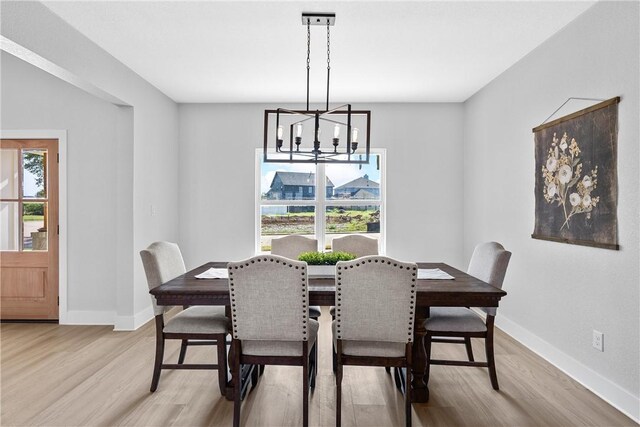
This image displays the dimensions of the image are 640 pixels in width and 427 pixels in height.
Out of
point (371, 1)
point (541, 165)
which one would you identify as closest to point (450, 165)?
point (541, 165)

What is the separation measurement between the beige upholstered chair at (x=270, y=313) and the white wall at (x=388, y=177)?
3.08 m

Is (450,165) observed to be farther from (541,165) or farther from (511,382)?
(511,382)

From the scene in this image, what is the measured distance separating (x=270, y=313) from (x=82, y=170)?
3193 millimetres

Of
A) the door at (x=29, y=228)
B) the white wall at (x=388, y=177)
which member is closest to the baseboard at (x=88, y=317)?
the door at (x=29, y=228)

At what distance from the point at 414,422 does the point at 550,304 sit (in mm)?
1667

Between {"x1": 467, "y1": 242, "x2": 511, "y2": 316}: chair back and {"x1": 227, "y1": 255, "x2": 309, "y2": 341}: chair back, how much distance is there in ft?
4.35

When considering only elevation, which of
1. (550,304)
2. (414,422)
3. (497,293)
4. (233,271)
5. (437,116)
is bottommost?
(414,422)

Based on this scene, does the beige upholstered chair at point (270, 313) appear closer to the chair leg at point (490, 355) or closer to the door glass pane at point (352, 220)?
the chair leg at point (490, 355)

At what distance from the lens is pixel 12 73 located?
4398 millimetres

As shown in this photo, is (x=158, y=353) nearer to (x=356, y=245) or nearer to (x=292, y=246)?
(x=292, y=246)

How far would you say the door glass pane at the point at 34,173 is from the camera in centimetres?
438

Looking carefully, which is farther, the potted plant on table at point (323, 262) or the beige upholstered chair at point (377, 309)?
the potted plant on table at point (323, 262)

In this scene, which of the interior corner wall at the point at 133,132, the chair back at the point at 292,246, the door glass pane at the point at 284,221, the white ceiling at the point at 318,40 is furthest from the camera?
the door glass pane at the point at 284,221

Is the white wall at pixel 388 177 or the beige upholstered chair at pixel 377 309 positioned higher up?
the white wall at pixel 388 177
